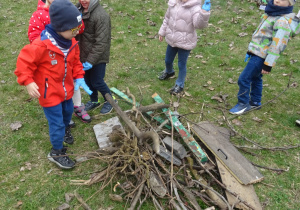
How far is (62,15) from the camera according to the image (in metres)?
2.44

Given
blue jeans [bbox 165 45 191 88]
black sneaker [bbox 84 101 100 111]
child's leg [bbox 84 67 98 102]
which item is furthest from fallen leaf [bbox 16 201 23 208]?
blue jeans [bbox 165 45 191 88]

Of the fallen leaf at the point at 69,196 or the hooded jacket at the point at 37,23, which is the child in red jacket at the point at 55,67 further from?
the hooded jacket at the point at 37,23

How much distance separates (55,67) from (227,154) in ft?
7.83

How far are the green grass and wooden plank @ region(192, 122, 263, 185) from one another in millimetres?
257

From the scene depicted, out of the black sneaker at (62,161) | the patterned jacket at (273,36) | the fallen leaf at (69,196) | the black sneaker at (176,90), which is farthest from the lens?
the black sneaker at (176,90)

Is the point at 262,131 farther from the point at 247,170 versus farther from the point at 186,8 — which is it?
the point at 186,8

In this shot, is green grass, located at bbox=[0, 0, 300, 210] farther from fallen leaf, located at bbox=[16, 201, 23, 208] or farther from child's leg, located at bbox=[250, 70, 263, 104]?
child's leg, located at bbox=[250, 70, 263, 104]

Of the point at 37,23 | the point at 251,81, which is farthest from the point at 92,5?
the point at 251,81

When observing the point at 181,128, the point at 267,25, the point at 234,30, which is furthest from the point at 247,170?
the point at 234,30

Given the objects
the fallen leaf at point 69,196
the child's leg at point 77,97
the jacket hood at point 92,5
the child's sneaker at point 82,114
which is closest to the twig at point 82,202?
the fallen leaf at point 69,196

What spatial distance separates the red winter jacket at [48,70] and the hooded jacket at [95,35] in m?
0.45

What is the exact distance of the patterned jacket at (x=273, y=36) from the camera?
135 inches

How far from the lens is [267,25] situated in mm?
3584

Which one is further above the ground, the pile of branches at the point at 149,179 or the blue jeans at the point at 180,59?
the blue jeans at the point at 180,59
